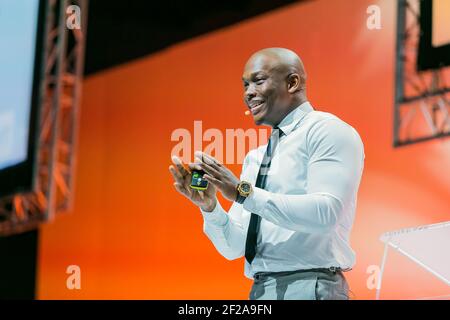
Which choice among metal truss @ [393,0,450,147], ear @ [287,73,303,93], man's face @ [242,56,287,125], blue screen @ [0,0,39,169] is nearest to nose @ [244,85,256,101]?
man's face @ [242,56,287,125]

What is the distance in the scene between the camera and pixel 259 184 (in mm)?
2340

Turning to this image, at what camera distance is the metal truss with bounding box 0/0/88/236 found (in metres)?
4.94

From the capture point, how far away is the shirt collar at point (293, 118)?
234 cm

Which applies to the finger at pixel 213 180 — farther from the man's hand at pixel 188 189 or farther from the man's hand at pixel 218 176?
the man's hand at pixel 188 189

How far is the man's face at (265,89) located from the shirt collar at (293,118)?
3 centimetres

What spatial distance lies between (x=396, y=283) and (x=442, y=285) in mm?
238

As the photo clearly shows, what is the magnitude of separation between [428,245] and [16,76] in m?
2.87

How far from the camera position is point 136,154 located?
189 inches

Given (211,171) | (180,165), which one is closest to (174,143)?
(180,165)

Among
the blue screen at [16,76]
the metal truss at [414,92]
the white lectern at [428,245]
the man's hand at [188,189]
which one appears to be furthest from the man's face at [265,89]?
the blue screen at [16,76]

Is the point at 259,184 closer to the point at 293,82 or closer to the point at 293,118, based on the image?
the point at 293,118

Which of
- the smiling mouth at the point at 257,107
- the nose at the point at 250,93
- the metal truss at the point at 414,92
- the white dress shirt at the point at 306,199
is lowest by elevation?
the white dress shirt at the point at 306,199

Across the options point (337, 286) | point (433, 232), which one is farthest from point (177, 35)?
point (337, 286)

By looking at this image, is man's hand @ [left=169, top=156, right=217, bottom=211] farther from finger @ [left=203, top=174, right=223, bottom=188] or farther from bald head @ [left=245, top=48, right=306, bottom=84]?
bald head @ [left=245, top=48, right=306, bottom=84]
